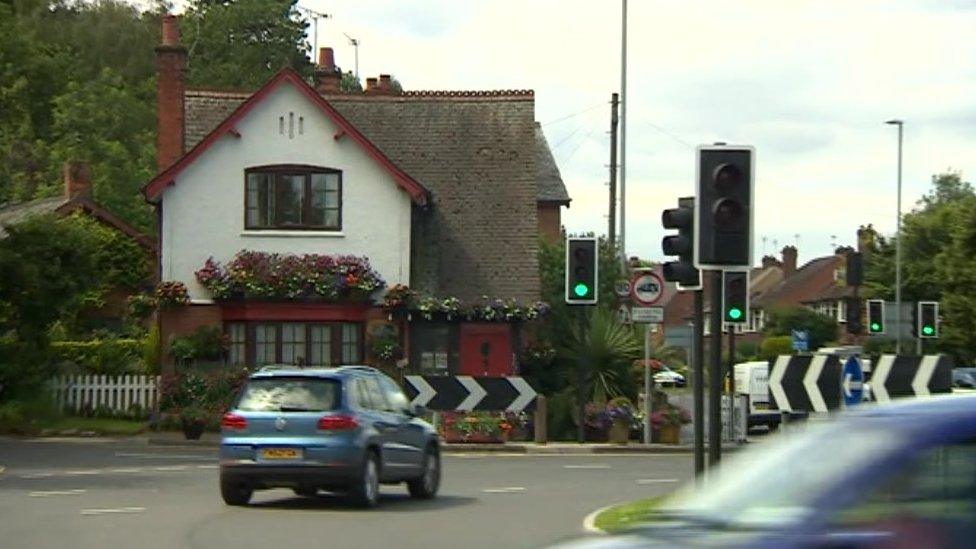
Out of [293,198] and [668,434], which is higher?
[293,198]

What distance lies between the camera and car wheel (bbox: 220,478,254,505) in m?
19.6

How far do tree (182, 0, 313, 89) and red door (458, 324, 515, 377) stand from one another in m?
54.1

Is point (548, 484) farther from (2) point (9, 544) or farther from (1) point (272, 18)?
(1) point (272, 18)

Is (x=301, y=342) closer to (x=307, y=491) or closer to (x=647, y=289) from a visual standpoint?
(x=647, y=289)

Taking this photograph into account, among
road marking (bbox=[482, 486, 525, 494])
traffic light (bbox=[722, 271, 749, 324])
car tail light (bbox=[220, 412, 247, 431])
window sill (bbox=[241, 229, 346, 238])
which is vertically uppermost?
window sill (bbox=[241, 229, 346, 238])

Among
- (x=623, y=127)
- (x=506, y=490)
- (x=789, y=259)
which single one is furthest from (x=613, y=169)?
(x=789, y=259)

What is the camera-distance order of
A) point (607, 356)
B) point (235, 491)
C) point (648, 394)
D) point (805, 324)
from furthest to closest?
point (805, 324), point (607, 356), point (648, 394), point (235, 491)

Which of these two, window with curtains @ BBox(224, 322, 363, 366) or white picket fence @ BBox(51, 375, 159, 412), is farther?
window with curtains @ BBox(224, 322, 363, 366)

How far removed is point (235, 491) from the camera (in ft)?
64.9

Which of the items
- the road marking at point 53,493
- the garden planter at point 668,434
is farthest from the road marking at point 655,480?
the garden planter at point 668,434

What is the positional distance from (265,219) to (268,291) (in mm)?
1811

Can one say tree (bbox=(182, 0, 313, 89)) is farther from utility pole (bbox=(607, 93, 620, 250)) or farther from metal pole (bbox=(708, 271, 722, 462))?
metal pole (bbox=(708, 271, 722, 462))

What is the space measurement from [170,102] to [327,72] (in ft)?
22.7

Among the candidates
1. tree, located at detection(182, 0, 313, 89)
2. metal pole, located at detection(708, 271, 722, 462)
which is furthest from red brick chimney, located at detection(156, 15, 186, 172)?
tree, located at detection(182, 0, 313, 89)
